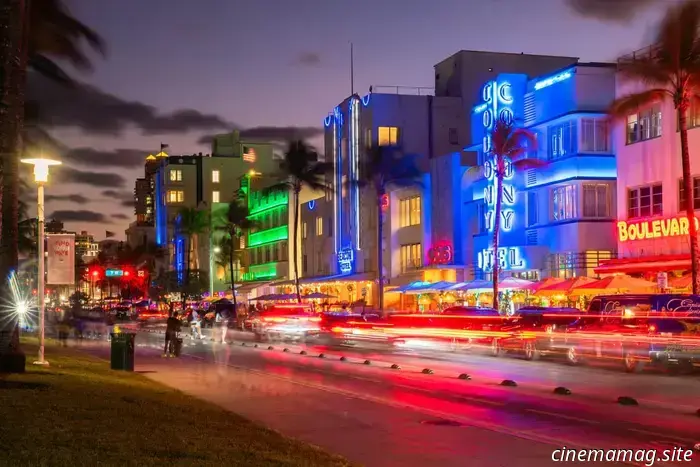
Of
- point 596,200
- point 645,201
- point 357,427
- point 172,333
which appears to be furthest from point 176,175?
point 357,427

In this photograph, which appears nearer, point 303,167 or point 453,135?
point 453,135

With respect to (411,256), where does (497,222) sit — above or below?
above

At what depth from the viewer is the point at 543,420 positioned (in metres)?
16.0

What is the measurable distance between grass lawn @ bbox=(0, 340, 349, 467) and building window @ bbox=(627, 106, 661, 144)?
101ft

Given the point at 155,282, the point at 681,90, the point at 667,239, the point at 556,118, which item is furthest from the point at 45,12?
the point at 155,282

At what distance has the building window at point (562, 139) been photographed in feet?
164

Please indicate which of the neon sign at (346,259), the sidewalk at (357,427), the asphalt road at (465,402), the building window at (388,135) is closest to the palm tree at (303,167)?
the neon sign at (346,259)

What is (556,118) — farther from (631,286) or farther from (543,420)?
(543,420)

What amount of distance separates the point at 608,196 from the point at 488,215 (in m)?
8.45

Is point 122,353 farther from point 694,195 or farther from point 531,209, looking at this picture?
point 531,209

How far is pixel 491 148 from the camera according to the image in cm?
5406

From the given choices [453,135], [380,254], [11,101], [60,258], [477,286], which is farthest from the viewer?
[453,135]

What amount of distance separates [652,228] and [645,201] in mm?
1838

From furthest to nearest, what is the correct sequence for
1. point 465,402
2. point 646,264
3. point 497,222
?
point 497,222 → point 646,264 → point 465,402
